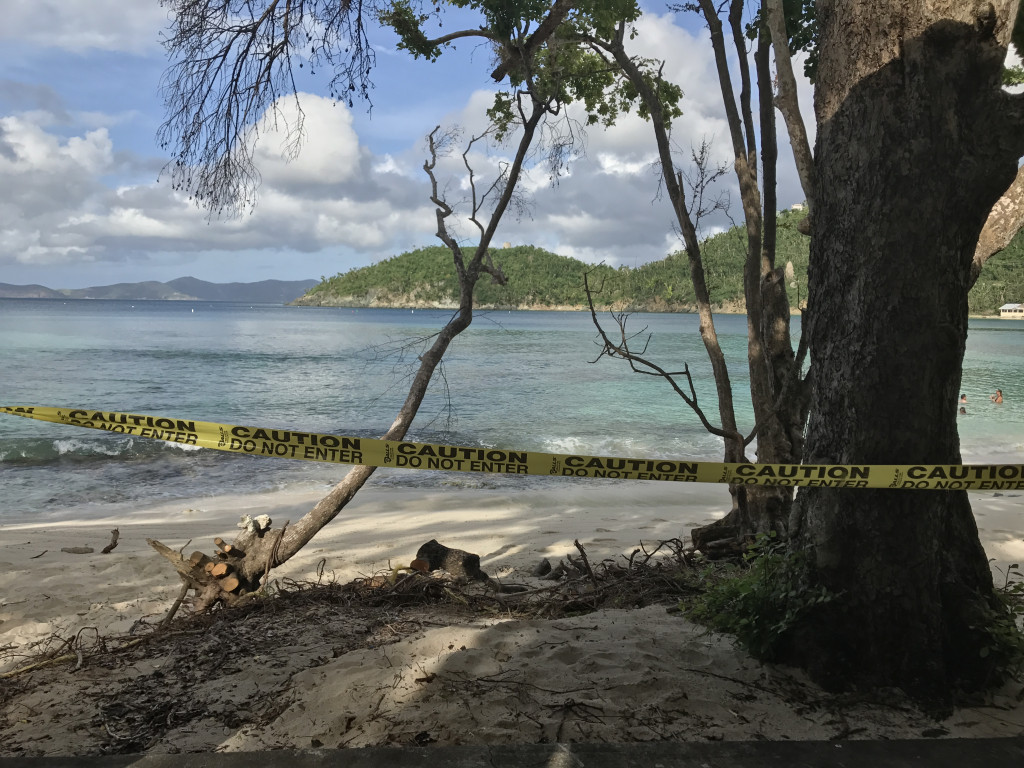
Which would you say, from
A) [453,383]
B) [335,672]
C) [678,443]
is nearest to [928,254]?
[335,672]

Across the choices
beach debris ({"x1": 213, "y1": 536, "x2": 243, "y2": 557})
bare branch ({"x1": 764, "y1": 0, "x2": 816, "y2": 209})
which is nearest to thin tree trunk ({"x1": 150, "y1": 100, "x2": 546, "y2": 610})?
beach debris ({"x1": 213, "y1": 536, "x2": 243, "y2": 557})

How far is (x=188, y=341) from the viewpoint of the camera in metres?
53.4

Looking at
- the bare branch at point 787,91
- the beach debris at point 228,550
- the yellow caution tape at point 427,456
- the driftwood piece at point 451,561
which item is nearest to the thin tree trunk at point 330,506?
the beach debris at point 228,550

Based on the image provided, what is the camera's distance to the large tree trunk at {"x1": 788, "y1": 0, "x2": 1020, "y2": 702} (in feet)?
9.37

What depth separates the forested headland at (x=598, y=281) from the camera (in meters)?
7.58

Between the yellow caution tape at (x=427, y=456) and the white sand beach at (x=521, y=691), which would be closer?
the white sand beach at (x=521, y=691)

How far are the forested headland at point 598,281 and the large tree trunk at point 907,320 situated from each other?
4.85ft

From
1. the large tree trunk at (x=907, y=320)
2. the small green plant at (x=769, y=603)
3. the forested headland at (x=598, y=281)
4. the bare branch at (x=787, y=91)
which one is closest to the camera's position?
the large tree trunk at (x=907, y=320)

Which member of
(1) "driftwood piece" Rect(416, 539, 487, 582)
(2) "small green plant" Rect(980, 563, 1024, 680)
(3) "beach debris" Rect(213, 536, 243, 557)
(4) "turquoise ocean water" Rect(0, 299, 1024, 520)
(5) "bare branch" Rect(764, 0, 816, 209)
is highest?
(5) "bare branch" Rect(764, 0, 816, 209)

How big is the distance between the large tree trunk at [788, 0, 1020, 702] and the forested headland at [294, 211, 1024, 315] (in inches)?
58.2

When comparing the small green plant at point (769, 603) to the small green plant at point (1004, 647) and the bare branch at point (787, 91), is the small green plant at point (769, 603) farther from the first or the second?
the bare branch at point (787, 91)

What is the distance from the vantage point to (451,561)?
5.46 m

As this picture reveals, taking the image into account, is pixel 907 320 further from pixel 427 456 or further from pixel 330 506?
pixel 330 506

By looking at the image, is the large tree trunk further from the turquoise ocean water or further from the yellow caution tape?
the turquoise ocean water
